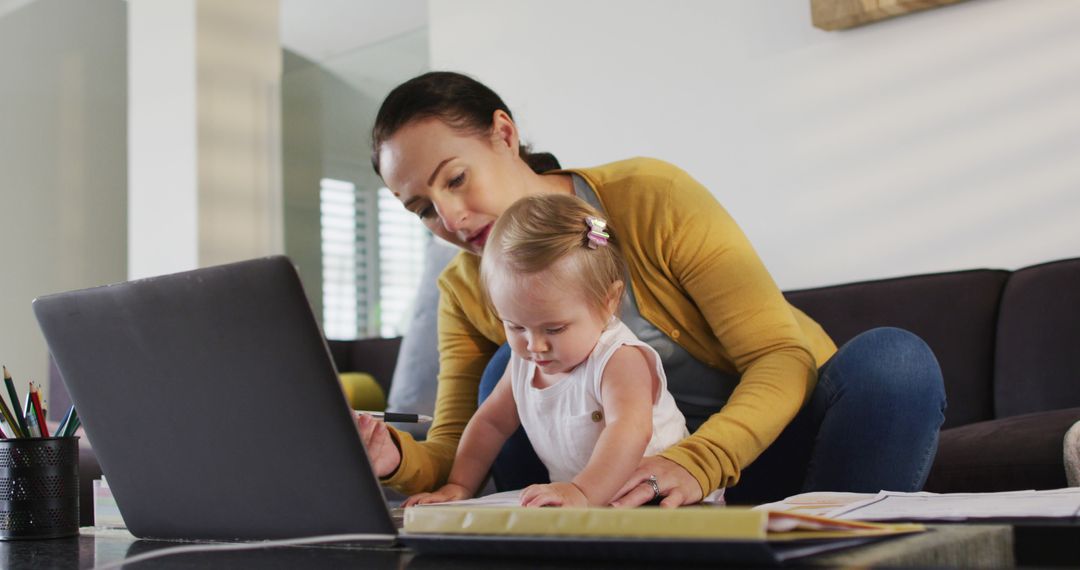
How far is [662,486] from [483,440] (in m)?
0.41

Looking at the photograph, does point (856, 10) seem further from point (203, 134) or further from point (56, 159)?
point (56, 159)

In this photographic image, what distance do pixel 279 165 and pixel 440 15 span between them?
→ 1.15m

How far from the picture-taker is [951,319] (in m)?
2.09

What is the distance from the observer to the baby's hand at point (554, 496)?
92 centimetres

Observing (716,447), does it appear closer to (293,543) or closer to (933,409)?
(933,409)

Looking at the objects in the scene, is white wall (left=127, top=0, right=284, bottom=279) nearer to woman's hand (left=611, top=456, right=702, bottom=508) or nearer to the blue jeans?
the blue jeans

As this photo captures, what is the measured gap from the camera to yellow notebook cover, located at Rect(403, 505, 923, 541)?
1.78 feet

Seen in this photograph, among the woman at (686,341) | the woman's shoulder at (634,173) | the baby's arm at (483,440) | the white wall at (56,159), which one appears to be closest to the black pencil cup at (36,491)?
the woman at (686,341)

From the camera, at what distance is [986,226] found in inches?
88.7

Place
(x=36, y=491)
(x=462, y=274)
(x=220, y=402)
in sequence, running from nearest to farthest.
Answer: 1. (x=220, y=402)
2. (x=36, y=491)
3. (x=462, y=274)

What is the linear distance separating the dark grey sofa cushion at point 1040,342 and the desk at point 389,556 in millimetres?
1429

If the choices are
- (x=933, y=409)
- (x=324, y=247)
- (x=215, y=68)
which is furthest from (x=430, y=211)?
(x=324, y=247)

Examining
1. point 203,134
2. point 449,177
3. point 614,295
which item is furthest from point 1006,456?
point 203,134

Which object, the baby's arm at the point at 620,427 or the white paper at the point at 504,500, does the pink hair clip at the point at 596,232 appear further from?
the white paper at the point at 504,500
